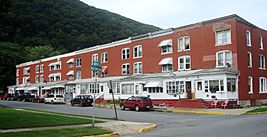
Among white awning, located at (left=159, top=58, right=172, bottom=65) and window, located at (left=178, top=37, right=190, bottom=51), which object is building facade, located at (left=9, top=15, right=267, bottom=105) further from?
white awning, located at (left=159, top=58, right=172, bottom=65)

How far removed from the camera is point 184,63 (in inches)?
1753

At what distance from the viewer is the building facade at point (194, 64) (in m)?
38.0

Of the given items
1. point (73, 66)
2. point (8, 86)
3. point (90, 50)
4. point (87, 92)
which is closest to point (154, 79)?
point (87, 92)

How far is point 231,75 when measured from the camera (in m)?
36.6

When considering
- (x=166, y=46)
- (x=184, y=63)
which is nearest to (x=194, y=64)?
(x=184, y=63)

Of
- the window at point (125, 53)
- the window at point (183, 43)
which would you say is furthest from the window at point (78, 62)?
the window at point (183, 43)

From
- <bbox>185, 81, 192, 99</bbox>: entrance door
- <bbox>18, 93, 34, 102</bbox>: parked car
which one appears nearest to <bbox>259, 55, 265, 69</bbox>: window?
<bbox>185, 81, 192, 99</bbox>: entrance door

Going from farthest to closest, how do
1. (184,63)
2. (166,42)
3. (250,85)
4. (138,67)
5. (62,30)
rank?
(62,30)
(138,67)
(166,42)
(184,63)
(250,85)

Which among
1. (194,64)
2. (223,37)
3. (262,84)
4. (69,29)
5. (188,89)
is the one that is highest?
(69,29)

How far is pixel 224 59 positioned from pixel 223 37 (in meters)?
2.76

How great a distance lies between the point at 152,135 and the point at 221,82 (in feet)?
73.5

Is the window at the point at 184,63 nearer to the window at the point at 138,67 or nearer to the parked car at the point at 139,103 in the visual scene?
Result: the window at the point at 138,67

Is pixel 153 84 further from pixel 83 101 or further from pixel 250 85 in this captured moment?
pixel 250 85

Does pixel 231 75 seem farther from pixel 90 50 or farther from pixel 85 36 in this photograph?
pixel 85 36
